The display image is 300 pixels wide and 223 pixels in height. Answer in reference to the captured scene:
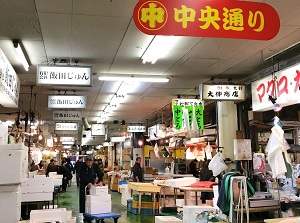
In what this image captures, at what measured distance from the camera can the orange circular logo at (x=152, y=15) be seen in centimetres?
351

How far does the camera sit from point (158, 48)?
715 centimetres

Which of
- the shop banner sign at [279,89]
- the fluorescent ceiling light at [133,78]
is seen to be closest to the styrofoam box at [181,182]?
the fluorescent ceiling light at [133,78]

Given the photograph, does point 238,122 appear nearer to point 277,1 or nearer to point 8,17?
point 277,1

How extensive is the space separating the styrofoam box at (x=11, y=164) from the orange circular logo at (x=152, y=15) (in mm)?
2081

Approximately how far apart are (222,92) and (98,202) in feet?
15.4

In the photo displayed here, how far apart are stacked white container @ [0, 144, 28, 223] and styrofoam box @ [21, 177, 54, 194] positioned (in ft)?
12.5

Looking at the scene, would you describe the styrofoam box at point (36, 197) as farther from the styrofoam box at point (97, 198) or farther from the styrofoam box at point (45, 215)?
the styrofoam box at point (97, 198)

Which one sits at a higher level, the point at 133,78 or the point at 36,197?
the point at 133,78

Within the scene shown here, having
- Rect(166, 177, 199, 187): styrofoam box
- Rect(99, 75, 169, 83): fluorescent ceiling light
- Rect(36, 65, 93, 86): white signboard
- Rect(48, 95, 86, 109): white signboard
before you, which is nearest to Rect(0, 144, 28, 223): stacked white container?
Rect(36, 65, 93, 86): white signboard

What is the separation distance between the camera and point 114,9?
212 inches

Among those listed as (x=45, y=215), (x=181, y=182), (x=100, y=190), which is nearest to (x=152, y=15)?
(x=45, y=215)

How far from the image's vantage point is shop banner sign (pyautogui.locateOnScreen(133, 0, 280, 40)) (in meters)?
3.53

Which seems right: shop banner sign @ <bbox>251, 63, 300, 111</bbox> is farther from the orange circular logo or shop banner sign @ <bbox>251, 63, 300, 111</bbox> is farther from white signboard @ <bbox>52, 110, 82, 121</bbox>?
white signboard @ <bbox>52, 110, 82, 121</bbox>

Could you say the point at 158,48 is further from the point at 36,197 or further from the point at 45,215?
the point at 36,197
